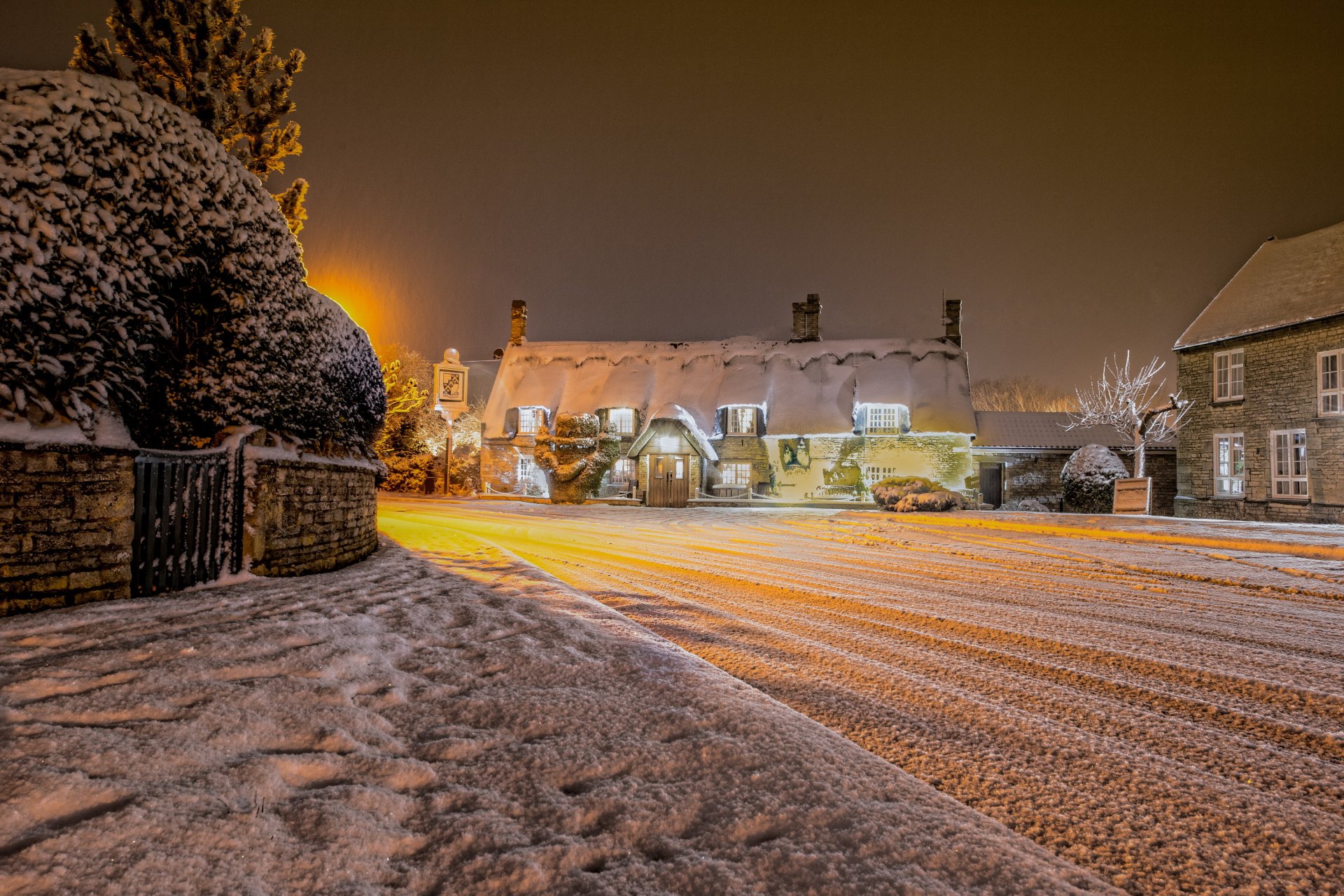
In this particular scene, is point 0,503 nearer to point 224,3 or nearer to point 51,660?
point 51,660

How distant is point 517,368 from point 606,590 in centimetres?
3060

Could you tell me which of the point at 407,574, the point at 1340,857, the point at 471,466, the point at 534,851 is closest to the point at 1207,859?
the point at 1340,857

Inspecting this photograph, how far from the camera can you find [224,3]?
12211mm

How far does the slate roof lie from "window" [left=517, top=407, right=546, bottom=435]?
853 inches

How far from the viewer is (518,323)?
125 feet

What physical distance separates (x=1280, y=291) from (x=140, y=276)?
30814mm

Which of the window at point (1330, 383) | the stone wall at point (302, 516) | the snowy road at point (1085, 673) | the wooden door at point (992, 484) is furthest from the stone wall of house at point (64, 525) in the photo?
the wooden door at point (992, 484)

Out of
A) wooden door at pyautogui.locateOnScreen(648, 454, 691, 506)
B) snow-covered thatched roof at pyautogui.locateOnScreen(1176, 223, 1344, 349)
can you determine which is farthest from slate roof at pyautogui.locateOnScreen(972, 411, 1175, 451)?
wooden door at pyautogui.locateOnScreen(648, 454, 691, 506)

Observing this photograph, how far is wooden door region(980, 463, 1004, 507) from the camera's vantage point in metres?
29.7

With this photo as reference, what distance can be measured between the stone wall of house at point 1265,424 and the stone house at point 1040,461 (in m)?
4.75

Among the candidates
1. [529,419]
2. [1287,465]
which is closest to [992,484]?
[1287,465]

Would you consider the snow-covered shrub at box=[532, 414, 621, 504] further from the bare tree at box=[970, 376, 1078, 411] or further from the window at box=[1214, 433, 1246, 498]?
the bare tree at box=[970, 376, 1078, 411]

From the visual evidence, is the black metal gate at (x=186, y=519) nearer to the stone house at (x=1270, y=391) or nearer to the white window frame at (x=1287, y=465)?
the stone house at (x=1270, y=391)

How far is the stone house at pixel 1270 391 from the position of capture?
19155mm
